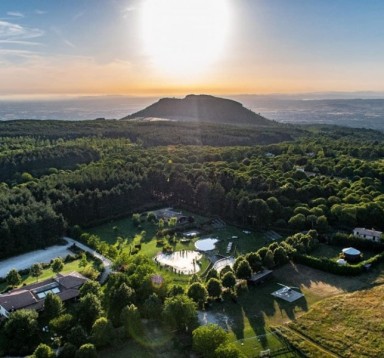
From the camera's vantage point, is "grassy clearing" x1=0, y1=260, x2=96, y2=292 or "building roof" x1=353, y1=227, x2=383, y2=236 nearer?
"grassy clearing" x1=0, y1=260, x2=96, y2=292

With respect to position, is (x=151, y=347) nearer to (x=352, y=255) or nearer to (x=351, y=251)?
(x=352, y=255)

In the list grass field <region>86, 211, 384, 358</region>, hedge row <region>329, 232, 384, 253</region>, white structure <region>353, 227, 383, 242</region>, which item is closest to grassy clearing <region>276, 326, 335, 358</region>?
grass field <region>86, 211, 384, 358</region>

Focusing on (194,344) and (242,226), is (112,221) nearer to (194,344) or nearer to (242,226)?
(242,226)

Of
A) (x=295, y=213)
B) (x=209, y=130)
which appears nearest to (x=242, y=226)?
(x=295, y=213)

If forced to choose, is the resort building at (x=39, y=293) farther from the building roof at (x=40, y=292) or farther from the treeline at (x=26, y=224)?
the treeline at (x=26, y=224)

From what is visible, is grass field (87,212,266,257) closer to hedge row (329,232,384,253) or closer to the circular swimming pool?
the circular swimming pool

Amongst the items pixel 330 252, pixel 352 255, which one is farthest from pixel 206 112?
pixel 352 255
